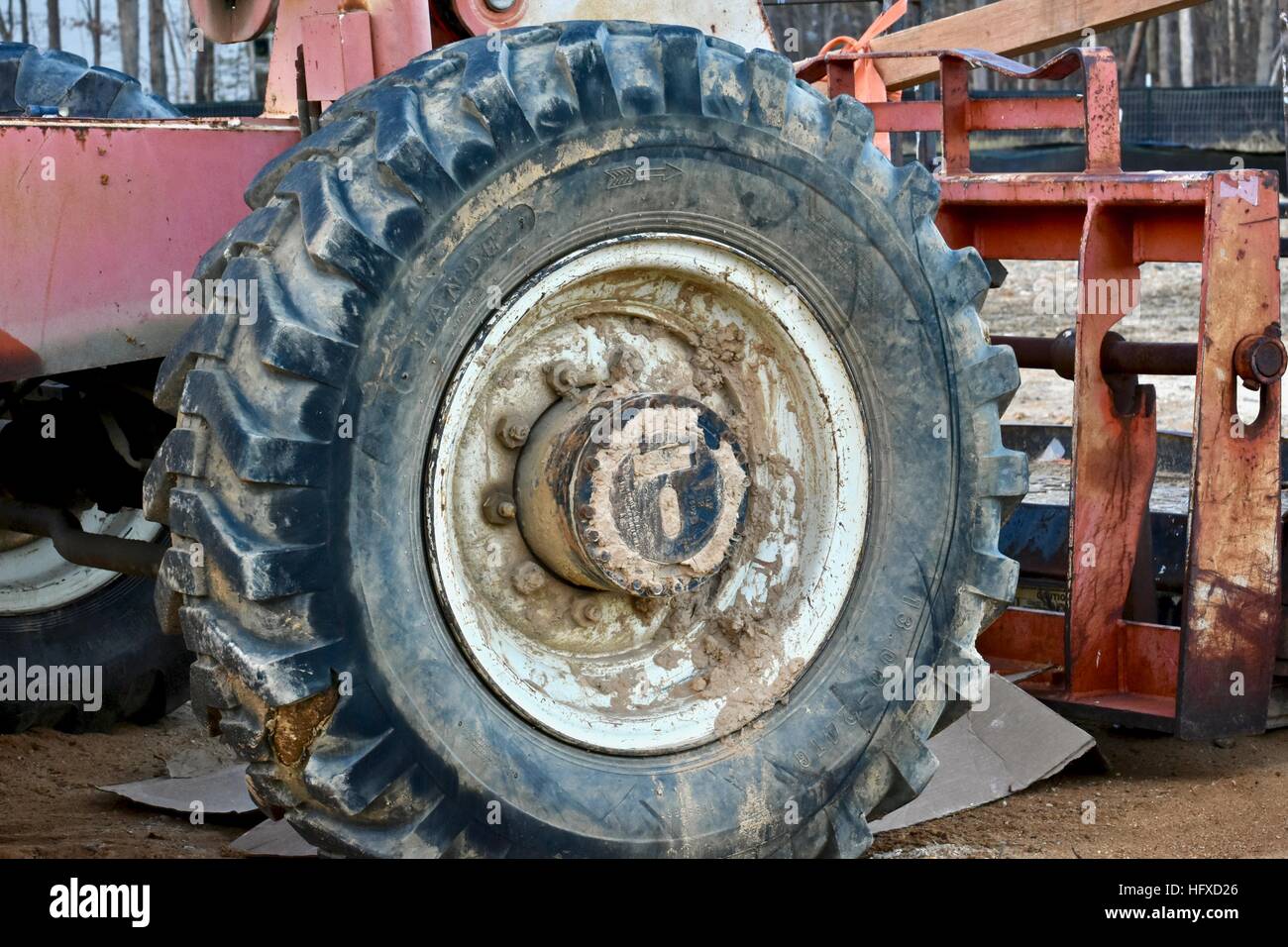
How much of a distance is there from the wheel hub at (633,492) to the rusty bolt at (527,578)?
1.0 inches

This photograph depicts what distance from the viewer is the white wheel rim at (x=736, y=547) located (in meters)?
2.80

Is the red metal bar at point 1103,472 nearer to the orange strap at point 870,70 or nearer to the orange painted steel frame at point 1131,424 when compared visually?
the orange painted steel frame at point 1131,424

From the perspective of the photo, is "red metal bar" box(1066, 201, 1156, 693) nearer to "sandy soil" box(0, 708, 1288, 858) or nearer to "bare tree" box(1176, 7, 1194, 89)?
"sandy soil" box(0, 708, 1288, 858)

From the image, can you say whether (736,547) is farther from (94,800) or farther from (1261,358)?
(94,800)

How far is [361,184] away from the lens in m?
2.52

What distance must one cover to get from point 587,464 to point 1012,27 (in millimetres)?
3890

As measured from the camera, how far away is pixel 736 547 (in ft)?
10.0

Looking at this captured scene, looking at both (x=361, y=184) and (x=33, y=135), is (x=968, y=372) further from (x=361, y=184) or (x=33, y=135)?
(x=33, y=135)

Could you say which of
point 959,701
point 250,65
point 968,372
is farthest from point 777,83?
point 250,65

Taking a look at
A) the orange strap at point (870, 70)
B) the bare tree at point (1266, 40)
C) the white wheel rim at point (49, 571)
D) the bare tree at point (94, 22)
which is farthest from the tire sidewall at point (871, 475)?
the bare tree at point (1266, 40)

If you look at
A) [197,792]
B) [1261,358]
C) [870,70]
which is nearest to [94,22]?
[870,70]

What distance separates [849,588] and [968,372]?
1.54 ft

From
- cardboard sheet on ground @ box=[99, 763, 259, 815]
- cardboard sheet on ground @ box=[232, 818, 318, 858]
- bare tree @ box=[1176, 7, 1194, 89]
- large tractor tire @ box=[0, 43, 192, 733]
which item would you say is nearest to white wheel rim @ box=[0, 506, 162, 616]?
large tractor tire @ box=[0, 43, 192, 733]

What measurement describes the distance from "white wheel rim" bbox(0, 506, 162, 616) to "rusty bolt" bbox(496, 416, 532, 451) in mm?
1932
